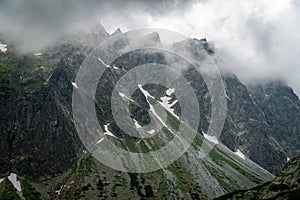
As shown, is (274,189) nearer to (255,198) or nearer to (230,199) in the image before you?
(255,198)

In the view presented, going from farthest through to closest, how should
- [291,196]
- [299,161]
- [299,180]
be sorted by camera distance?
[299,161]
[299,180]
[291,196]

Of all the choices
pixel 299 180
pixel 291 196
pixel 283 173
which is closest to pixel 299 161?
Result: pixel 283 173

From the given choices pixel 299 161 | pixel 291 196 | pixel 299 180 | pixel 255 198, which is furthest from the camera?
pixel 299 161

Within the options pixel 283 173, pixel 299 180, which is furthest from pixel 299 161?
pixel 299 180

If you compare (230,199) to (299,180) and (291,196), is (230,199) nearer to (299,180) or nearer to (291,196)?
(299,180)

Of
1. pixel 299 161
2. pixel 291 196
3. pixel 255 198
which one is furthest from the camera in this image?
pixel 299 161

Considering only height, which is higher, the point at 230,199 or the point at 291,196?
the point at 230,199

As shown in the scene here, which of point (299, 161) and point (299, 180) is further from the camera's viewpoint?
point (299, 161)

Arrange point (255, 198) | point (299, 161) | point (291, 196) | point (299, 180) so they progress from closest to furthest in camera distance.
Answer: point (291, 196) → point (299, 180) → point (255, 198) → point (299, 161)

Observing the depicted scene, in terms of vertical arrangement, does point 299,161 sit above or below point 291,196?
above
